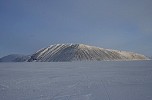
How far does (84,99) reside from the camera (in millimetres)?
10664

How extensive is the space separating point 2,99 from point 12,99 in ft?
1.59

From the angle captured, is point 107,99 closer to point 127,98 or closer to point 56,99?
point 127,98

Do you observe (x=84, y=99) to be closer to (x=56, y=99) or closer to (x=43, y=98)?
(x=56, y=99)

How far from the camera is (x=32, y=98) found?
436 inches

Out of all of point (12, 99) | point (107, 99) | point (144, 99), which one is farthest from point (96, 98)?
point (12, 99)

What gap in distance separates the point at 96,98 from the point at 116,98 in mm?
987

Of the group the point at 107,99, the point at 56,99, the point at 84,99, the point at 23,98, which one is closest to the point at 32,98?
the point at 23,98

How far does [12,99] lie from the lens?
10.9 meters

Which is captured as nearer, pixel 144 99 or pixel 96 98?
pixel 144 99

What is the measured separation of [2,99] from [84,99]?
404 centimetres

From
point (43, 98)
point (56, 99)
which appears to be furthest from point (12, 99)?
point (56, 99)

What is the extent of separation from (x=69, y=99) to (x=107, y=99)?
1839 mm

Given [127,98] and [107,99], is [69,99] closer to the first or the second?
[107,99]

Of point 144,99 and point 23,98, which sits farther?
point 23,98
